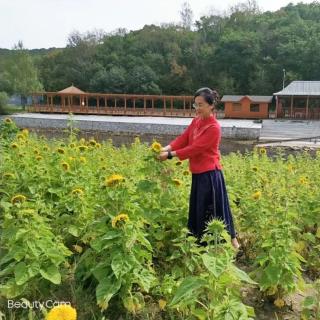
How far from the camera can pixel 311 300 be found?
2.33 m

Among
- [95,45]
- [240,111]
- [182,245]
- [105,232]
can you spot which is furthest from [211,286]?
[95,45]

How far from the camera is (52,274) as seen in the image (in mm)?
2332

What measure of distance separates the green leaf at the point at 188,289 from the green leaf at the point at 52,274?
0.73 metres

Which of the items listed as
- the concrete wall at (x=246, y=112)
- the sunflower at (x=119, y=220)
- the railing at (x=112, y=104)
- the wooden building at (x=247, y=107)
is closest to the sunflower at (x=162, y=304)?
the sunflower at (x=119, y=220)

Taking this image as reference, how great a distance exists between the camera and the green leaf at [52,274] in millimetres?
2293

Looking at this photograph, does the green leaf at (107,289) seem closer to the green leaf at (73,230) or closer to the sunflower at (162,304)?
the sunflower at (162,304)

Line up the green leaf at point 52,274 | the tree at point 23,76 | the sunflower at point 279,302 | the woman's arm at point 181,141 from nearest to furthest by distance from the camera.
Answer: the green leaf at point 52,274
the sunflower at point 279,302
the woman's arm at point 181,141
the tree at point 23,76

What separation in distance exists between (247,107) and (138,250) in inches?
1238

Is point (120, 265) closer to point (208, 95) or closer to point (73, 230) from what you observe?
point (73, 230)

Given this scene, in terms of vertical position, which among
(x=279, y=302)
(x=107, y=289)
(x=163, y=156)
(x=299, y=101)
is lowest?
(x=279, y=302)

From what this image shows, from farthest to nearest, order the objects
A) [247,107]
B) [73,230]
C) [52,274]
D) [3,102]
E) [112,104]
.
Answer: [112,104], [3,102], [247,107], [73,230], [52,274]

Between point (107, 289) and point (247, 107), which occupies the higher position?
point (107, 289)

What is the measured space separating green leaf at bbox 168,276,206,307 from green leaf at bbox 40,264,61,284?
730mm

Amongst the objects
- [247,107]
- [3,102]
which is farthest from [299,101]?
[3,102]
